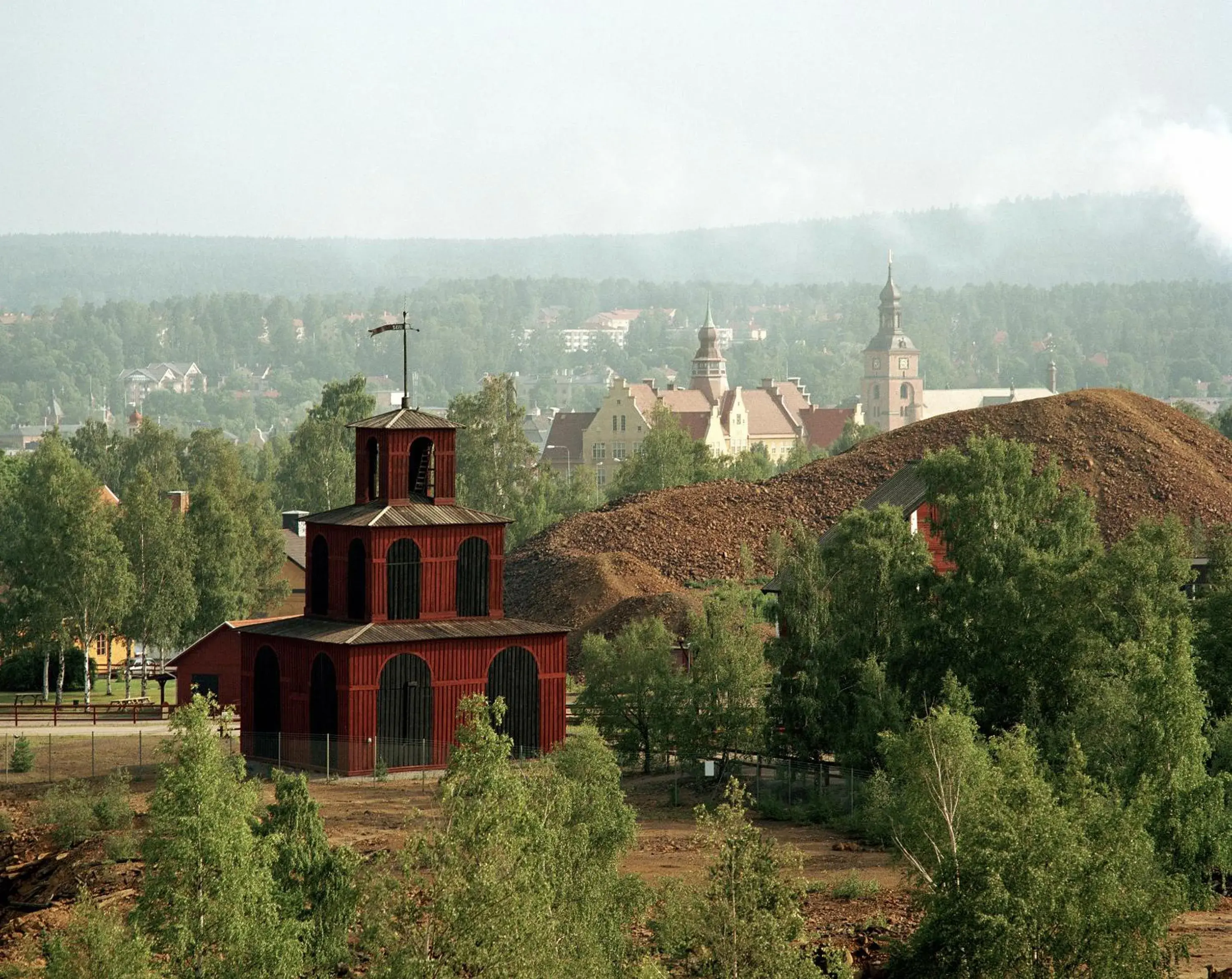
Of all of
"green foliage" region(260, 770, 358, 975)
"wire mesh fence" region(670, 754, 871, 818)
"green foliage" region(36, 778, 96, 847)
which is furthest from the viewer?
"wire mesh fence" region(670, 754, 871, 818)

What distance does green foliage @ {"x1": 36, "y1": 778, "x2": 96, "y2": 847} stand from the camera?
154ft

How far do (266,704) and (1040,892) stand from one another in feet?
83.1

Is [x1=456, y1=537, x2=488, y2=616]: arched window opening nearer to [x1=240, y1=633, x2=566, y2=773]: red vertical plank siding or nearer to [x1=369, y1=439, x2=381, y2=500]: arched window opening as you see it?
[x1=240, y1=633, x2=566, y2=773]: red vertical plank siding

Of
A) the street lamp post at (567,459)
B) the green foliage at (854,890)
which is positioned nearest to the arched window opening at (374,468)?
the green foliage at (854,890)

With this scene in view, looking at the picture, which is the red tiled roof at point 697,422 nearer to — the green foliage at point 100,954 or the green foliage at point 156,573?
the green foliage at point 156,573

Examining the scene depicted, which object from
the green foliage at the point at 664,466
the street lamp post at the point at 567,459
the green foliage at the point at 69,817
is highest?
the street lamp post at the point at 567,459

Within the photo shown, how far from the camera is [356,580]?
51.8 m

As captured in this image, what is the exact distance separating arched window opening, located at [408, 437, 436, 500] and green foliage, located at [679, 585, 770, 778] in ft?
24.5

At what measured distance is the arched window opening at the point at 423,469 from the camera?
53312 millimetres

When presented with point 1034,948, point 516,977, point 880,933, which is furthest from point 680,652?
point 516,977

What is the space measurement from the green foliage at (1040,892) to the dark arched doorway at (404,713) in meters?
18.2

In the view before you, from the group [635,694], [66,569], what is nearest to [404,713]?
[635,694]

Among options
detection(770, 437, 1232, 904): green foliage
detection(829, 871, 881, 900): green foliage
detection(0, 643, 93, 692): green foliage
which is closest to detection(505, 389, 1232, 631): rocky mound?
detection(0, 643, 93, 692): green foliage

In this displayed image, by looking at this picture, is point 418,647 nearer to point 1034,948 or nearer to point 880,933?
point 880,933
